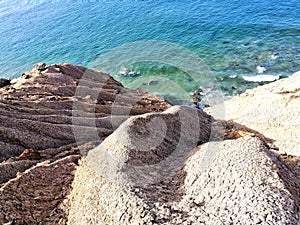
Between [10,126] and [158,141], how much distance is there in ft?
30.5

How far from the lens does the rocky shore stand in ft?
40.4

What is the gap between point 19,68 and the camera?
56000 millimetres

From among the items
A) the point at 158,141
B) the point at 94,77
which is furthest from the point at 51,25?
the point at 158,141

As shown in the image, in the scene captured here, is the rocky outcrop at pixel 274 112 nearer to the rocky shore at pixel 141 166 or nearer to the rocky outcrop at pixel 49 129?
the rocky shore at pixel 141 166

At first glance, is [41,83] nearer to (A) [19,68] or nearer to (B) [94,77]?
(B) [94,77]

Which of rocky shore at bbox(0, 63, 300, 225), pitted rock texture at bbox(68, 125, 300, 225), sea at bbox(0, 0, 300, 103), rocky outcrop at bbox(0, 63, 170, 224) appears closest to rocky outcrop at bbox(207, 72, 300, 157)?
rocky shore at bbox(0, 63, 300, 225)

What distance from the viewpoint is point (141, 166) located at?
606 inches

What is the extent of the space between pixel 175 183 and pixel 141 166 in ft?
5.60

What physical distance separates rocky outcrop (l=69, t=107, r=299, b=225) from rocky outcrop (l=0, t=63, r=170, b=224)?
4.43 ft

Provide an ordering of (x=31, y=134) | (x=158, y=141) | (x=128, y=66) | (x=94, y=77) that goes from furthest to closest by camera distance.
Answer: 1. (x=128, y=66)
2. (x=94, y=77)
3. (x=31, y=134)
4. (x=158, y=141)

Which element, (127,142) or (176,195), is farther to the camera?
(127,142)

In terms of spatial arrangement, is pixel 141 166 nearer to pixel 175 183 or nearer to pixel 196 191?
pixel 175 183

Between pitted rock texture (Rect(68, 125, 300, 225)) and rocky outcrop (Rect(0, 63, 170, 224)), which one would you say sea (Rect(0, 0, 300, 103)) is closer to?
rocky outcrop (Rect(0, 63, 170, 224))

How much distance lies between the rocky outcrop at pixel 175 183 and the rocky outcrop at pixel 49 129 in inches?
53.2
